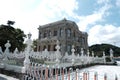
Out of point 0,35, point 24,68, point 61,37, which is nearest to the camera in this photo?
point 24,68

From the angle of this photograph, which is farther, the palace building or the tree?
the palace building

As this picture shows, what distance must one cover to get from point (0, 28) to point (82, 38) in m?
18.0

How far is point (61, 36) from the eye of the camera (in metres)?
27.5

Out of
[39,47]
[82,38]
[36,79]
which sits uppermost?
[82,38]

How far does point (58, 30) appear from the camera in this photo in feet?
93.5

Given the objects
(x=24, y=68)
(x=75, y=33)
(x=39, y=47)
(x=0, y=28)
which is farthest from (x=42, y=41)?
(x=24, y=68)

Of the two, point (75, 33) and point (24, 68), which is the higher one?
point (75, 33)

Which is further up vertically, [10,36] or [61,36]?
[61,36]

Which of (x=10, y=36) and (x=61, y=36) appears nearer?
(x=10, y=36)

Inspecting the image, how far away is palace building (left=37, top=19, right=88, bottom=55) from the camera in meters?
27.3

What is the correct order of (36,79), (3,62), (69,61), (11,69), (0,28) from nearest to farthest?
(36,79) < (11,69) < (3,62) < (69,61) < (0,28)

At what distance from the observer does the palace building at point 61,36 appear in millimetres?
27267

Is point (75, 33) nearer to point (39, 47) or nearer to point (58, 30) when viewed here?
point (58, 30)

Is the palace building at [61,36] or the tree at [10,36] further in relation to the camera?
the palace building at [61,36]
